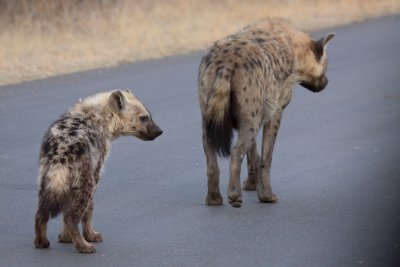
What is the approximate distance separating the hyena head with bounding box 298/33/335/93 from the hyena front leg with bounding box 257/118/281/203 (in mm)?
557

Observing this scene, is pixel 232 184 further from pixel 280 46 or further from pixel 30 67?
pixel 30 67

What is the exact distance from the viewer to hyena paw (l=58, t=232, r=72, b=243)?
22.4ft

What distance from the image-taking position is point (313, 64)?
8.76 metres

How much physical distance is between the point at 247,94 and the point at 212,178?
63cm

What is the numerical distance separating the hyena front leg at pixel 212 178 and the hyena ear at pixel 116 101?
95cm

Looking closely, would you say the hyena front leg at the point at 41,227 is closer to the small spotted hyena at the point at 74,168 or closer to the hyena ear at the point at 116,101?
the small spotted hyena at the point at 74,168

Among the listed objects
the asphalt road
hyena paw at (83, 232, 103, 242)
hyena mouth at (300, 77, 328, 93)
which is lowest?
the asphalt road

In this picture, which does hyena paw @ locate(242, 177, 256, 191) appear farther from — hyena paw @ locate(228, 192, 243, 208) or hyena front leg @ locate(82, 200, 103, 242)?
hyena front leg @ locate(82, 200, 103, 242)

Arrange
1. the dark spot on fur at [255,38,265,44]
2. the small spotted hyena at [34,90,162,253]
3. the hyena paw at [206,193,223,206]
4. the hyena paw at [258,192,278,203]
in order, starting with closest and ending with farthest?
the small spotted hyena at [34,90,162,253] → the hyena paw at [206,193,223,206] → the hyena paw at [258,192,278,203] → the dark spot on fur at [255,38,265,44]

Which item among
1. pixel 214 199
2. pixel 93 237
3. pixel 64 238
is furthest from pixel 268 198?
pixel 64 238

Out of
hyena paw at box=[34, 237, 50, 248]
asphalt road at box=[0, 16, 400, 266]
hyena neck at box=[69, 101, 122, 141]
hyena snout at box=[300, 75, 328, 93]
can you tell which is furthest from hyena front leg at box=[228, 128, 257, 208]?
hyena paw at box=[34, 237, 50, 248]

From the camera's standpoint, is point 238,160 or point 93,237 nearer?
point 93,237

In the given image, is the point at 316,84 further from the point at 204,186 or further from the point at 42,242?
the point at 42,242

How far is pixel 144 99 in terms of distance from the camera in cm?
1242
